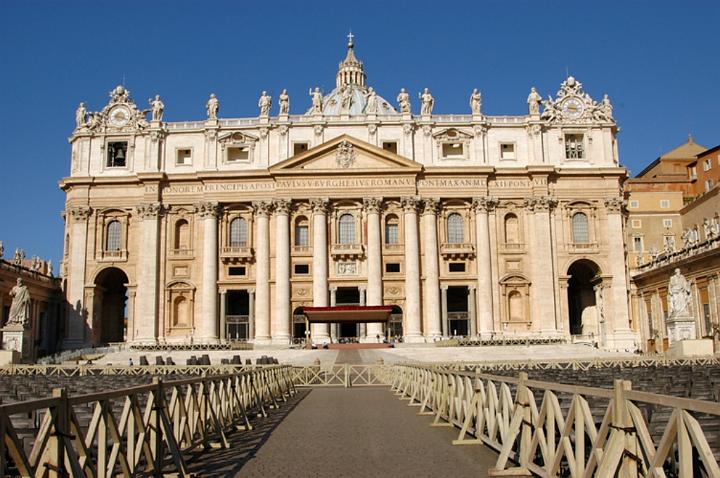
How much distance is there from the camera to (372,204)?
64938 mm

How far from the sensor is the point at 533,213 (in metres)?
65.8

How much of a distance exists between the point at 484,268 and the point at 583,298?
39.0 feet

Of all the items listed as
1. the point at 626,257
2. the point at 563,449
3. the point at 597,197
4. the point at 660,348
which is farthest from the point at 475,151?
the point at 563,449

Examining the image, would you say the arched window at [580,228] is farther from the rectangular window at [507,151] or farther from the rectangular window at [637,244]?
the rectangular window at [637,244]

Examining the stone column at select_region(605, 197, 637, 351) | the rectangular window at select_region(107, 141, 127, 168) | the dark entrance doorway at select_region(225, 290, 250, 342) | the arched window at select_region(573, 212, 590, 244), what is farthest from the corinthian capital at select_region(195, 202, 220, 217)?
the stone column at select_region(605, 197, 637, 351)

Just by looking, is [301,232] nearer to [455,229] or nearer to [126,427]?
[455,229]

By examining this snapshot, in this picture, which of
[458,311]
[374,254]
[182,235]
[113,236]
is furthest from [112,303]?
[458,311]

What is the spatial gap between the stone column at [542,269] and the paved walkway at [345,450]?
47261 millimetres

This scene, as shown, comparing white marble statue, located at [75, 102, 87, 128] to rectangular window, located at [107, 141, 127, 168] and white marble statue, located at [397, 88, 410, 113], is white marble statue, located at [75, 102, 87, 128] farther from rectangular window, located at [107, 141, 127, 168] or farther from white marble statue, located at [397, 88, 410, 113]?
white marble statue, located at [397, 88, 410, 113]

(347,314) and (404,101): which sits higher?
(404,101)

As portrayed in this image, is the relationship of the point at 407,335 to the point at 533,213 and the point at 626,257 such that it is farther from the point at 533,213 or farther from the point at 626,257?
the point at 626,257

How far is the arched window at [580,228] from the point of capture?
6644 centimetres

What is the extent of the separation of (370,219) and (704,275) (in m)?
26.3

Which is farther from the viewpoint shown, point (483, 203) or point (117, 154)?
point (117, 154)
